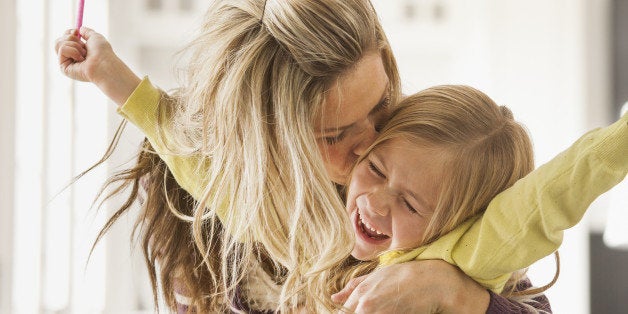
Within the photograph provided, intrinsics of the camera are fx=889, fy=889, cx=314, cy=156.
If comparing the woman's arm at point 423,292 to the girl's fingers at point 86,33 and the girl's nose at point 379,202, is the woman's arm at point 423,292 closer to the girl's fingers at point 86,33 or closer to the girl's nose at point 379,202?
the girl's nose at point 379,202

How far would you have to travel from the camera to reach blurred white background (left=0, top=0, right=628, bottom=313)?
176 cm

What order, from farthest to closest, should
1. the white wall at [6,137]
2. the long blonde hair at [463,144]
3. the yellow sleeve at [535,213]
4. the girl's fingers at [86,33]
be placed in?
the white wall at [6,137] < the girl's fingers at [86,33] < the long blonde hair at [463,144] < the yellow sleeve at [535,213]

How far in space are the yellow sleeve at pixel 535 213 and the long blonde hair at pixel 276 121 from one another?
4.8 inches

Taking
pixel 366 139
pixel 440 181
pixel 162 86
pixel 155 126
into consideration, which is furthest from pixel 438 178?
pixel 162 86

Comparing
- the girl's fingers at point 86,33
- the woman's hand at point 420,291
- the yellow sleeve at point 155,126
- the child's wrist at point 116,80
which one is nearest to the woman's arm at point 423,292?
the woman's hand at point 420,291

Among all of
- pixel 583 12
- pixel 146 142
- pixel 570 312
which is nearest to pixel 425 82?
pixel 583 12

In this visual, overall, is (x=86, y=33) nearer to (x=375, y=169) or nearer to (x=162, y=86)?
(x=375, y=169)

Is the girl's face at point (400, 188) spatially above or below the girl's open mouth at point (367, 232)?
above

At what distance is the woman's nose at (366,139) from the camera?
1.15 meters

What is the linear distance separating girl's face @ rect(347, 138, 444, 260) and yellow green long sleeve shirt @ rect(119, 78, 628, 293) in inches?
1.3

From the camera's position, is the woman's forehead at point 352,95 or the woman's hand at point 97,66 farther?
the woman's hand at point 97,66

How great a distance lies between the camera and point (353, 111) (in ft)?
3.61

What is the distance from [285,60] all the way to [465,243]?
0.31m

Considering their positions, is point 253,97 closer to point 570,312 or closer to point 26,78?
point 26,78
